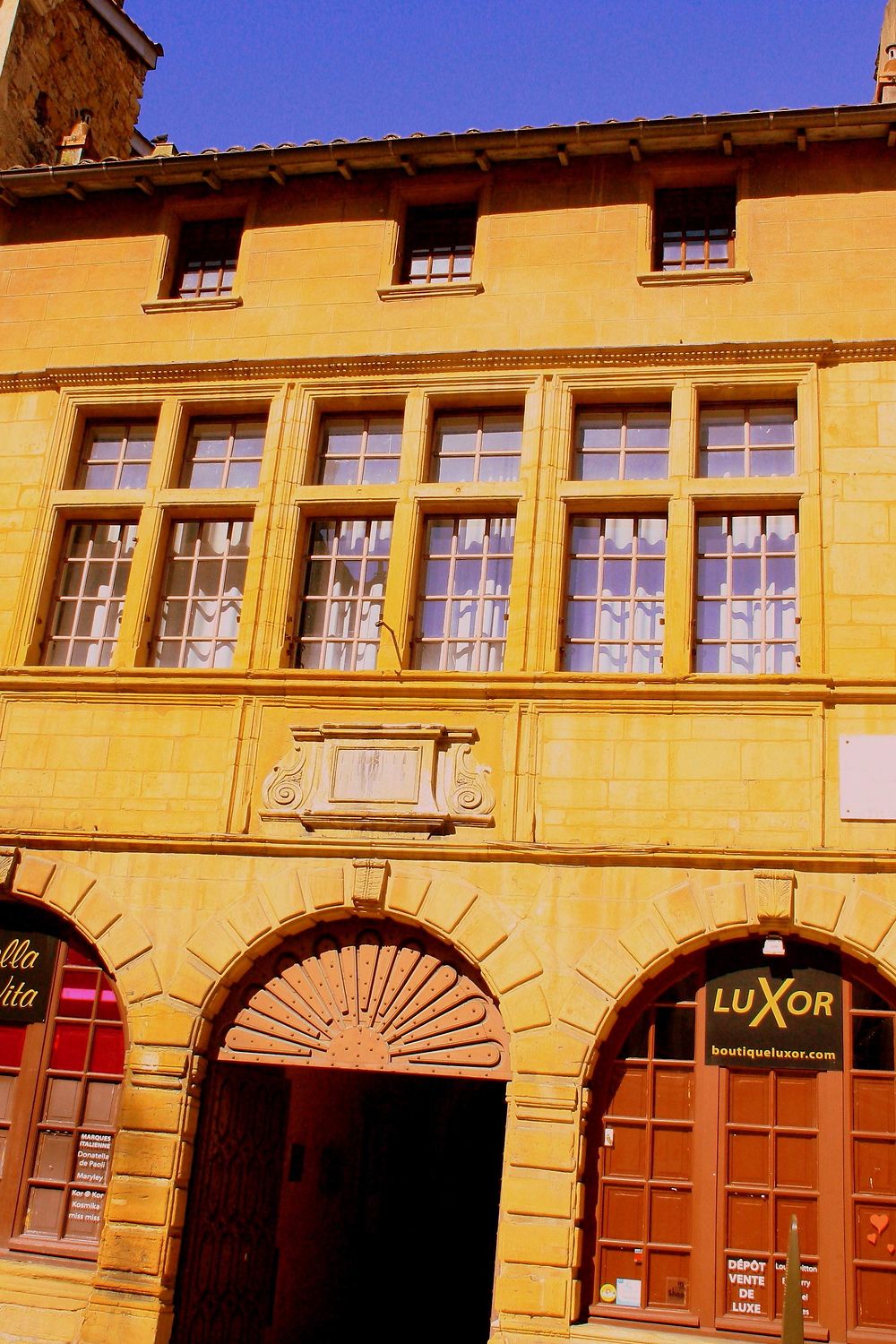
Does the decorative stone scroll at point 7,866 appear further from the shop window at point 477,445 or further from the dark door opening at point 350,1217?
the shop window at point 477,445

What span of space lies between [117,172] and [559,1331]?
9979 mm

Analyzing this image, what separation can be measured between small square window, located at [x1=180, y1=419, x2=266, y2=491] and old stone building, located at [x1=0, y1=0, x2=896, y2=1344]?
0.05m

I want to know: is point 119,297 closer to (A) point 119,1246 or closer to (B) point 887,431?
(B) point 887,431

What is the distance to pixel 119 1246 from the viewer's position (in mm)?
9633

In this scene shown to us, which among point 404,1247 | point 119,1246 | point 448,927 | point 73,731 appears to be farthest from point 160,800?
point 404,1247

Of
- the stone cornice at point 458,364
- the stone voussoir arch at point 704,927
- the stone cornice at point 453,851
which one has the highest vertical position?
the stone cornice at point 458,364

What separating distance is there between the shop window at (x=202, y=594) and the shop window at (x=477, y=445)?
1.70m

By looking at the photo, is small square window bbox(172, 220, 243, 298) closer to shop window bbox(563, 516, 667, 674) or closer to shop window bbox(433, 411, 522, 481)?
shop window bbox(433, 411, 522, 481)

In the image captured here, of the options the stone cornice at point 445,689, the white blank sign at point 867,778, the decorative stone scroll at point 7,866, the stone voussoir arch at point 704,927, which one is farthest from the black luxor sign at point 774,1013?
the decorative stone scroll at point 7,866

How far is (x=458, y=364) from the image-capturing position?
11422 mm

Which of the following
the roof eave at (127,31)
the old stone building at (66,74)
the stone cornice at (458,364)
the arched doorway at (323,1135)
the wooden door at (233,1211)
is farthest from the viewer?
the roof eave at (127,31)

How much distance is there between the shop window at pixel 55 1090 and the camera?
10117 millimetres

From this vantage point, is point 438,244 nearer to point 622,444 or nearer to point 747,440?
point 622,444

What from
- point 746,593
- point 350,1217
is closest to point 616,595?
point 746,593
